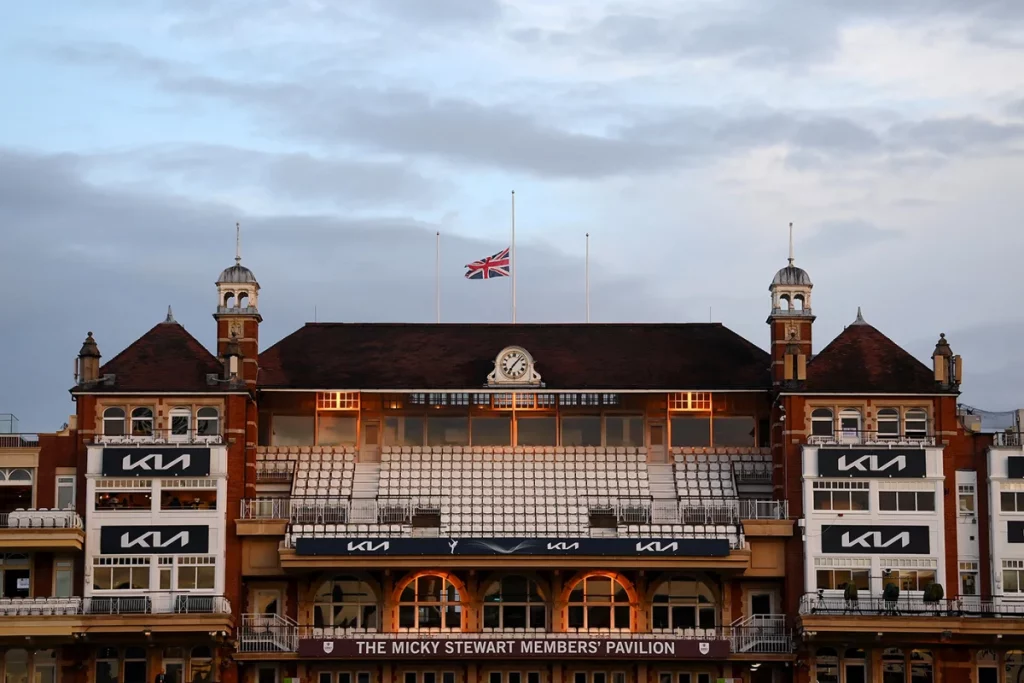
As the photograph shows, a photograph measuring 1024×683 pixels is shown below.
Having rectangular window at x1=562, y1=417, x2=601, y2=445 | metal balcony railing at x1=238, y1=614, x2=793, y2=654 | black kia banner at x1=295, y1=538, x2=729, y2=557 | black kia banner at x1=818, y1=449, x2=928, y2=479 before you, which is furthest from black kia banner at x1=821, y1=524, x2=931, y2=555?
rectangular window at x1=562, y1=417, x2=601, y2=445

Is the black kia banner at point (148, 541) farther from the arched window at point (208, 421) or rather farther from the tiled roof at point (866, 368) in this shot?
the tiled roof at point (866, 368)

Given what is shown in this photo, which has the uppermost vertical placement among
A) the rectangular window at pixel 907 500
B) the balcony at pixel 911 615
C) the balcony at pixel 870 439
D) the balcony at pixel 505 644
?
the balcony at pixel 870 439

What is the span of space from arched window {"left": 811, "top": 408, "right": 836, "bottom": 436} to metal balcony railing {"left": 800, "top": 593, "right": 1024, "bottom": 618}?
822 cm

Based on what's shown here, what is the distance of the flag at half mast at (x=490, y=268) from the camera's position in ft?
373

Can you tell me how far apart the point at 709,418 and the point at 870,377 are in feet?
29.0

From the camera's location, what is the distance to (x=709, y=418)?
11469 cm

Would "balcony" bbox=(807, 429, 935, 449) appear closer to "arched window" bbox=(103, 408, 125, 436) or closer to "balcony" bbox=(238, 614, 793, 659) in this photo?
"balcony" bbox=(238, 614, 793, 659)

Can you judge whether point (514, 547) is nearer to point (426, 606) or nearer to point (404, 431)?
point (426, 606)

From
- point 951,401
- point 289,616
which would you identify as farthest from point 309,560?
point 951,401

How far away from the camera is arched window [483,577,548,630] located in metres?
109

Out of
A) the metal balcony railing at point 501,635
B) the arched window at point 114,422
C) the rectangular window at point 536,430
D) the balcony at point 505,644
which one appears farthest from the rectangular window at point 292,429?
the balcony at point 505,644

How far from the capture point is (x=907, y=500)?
108 metres

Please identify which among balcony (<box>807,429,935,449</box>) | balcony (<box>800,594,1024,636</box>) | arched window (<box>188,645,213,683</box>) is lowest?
arched window (<box>188,645,213,683</box>)

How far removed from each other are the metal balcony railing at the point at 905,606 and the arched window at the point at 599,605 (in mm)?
8825
